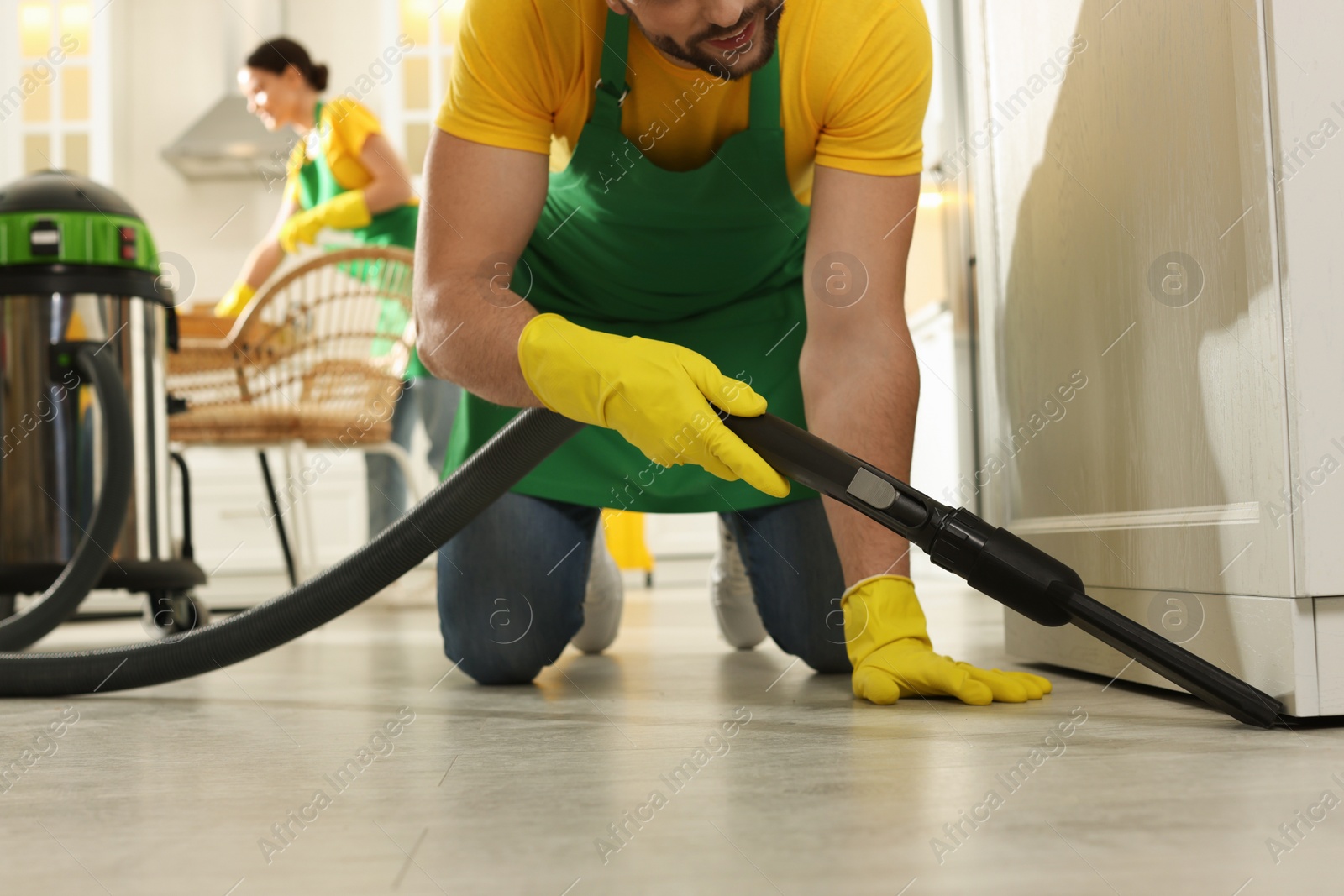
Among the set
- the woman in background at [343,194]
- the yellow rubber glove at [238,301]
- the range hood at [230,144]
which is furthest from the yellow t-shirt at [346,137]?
the range hood at [230,144]

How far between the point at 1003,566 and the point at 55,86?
187 inches

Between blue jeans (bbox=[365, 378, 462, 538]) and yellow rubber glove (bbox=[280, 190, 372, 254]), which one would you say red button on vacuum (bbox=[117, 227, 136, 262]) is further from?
blue jeans (bbox=[365, 378, 462, 538])

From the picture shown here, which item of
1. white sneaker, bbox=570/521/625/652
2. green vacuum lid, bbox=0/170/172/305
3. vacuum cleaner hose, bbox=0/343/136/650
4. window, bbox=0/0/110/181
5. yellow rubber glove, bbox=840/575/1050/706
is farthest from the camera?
window, bbox=0/0/110/181

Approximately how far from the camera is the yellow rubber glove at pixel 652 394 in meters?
0.89

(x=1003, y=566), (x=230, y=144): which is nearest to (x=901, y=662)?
(x=1003, y=566)

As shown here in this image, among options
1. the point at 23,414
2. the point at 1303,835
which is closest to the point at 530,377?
the point at 1303,835

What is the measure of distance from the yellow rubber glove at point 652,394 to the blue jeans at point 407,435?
1.70 meters

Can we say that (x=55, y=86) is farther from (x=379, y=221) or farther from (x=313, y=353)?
(x=313, y=353)

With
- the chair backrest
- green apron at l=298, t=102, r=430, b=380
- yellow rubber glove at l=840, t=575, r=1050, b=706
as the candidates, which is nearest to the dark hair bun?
green apron at l=298, t=102, r=430, b=380

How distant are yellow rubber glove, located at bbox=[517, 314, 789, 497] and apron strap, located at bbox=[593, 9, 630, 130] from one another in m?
0.28

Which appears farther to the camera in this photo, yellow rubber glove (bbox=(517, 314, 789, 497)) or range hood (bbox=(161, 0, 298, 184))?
range hood (bbox=(161, 0, 298, 184))

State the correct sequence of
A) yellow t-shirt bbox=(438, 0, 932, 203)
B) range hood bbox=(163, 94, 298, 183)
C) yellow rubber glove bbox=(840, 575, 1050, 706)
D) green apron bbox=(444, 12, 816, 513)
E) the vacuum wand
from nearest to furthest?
the vacuum wand
yellow rubber glove bbox=(840, 575, 1050, 706)
yellow t-shirt bbox=(438, 0, 932, 203)
green apron bbox=(444, 12, 816, 513)
range hood bbox=(163, 94, 298, 183)

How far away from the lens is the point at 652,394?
2.93ft

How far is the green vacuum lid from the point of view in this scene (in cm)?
168
